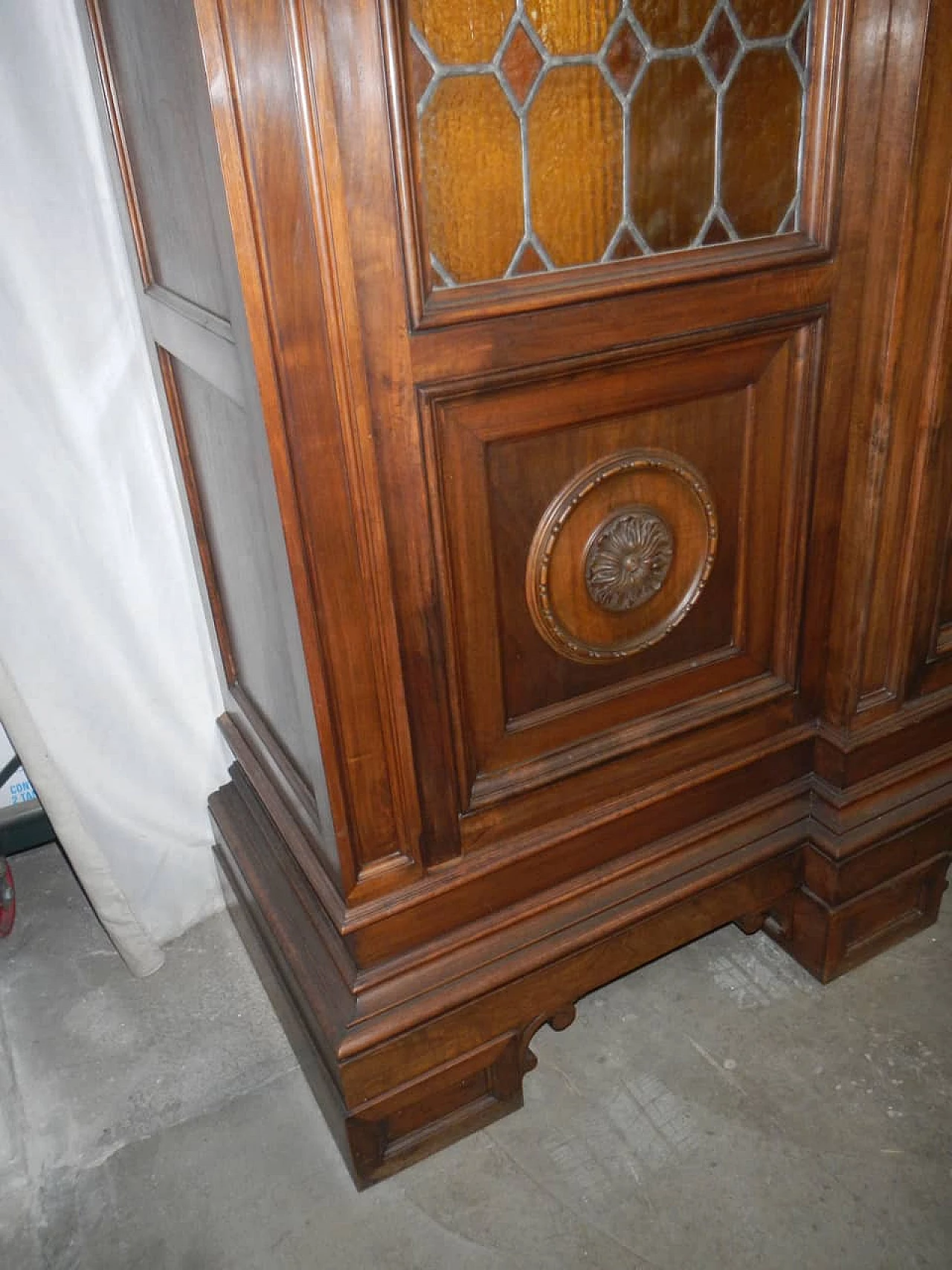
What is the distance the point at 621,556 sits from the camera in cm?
116

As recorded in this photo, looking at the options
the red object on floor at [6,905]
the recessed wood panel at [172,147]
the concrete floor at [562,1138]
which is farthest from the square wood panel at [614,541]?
the red object on floor at [6,905]

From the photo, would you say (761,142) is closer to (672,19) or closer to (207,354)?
(672,19)

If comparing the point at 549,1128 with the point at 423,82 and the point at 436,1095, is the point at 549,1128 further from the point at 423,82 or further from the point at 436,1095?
the point at 423,82

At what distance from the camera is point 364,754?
1099 millimetres

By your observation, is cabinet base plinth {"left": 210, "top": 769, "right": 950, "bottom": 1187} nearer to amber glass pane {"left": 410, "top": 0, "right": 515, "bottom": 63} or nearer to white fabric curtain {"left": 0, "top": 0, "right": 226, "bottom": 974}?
white fabric curtain {"left": 0, "top": 0, "right": 226, "bottom": 974}

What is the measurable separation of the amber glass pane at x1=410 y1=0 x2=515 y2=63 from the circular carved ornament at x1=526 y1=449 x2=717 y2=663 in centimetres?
40

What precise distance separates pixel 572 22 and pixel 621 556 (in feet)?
1.69

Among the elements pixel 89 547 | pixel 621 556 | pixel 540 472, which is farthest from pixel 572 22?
pixel 89 547

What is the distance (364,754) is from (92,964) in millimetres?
855

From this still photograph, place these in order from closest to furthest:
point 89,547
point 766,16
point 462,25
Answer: point 462,25, point 766,16, point 89,547

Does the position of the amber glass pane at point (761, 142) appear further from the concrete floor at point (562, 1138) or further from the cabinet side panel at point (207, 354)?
the concrete floor at point (562, 1138)

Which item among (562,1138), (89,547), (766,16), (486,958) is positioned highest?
(766,16)

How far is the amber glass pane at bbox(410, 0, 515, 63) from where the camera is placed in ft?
2.85

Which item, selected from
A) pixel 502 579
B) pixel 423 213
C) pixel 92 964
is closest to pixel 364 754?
pixel 502 579
